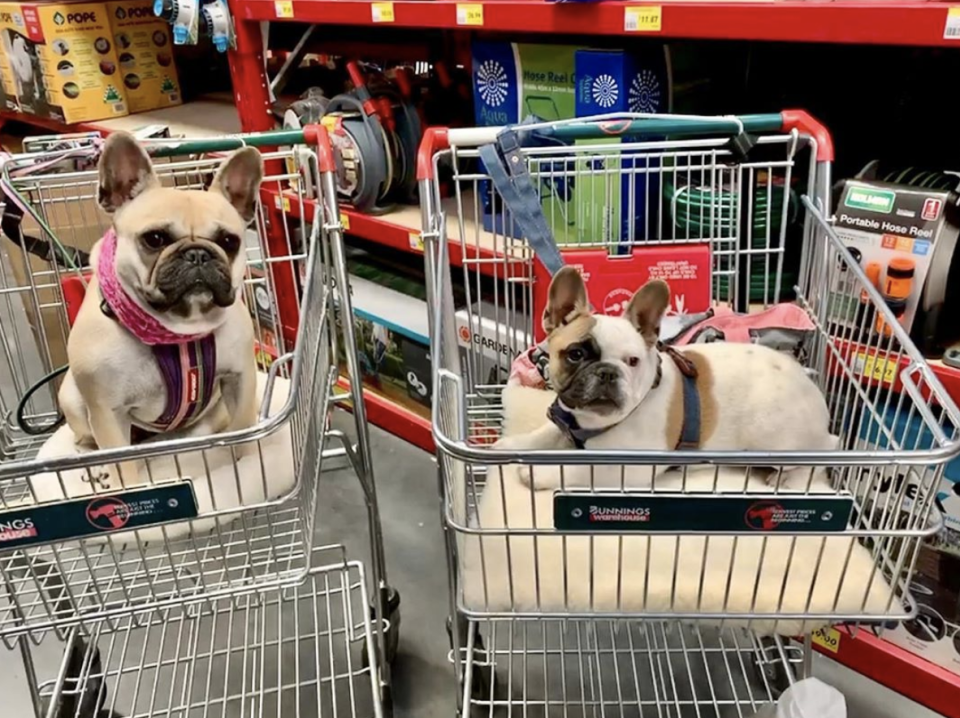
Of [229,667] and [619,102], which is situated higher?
[619,102]

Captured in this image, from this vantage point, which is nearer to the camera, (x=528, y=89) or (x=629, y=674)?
(x=629, y=674)

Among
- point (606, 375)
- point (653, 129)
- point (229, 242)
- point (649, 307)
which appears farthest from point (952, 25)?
point (229, 242)

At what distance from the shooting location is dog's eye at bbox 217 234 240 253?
117cm

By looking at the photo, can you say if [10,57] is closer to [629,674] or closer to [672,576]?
[629,674]

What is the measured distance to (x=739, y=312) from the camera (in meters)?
1.49

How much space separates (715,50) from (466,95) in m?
0.75

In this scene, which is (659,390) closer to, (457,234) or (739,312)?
(739,312)

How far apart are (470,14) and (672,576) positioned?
1.25 m

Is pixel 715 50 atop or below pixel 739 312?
atop

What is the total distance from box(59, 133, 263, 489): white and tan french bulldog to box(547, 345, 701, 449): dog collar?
1.61ft

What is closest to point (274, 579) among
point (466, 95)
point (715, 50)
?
point (715, 50)

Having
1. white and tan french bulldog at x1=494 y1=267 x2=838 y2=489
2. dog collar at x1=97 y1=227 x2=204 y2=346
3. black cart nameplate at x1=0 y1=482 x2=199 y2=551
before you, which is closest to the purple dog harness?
dog collar at x1=97 y1=227 x2=204 y2=346

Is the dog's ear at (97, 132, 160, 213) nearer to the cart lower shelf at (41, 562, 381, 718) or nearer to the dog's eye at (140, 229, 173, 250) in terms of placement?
the dog's eye at (140, 229, 173, 250)

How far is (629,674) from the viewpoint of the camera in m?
1.63
